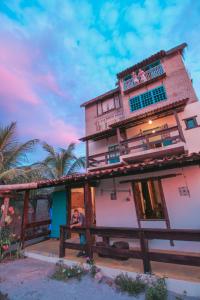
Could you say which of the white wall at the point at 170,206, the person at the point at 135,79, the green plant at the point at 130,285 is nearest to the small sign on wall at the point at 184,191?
the white wall at the point at 170,206

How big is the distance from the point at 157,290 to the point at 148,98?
1071 centimetres

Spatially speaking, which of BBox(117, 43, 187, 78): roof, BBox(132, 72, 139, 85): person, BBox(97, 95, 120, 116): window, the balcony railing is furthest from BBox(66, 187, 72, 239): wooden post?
BBox(117, 43, 187, 78): roof

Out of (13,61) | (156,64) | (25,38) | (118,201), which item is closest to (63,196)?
(118,201)

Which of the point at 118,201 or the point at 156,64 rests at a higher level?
the point at 156,64

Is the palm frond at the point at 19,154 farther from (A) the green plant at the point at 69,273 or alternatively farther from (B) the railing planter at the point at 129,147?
(A) the green plant at the point at 69,273

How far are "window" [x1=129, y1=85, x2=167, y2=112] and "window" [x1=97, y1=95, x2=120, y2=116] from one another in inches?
51.7

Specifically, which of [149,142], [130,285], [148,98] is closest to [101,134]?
[149,142]

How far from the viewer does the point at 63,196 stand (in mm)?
9391

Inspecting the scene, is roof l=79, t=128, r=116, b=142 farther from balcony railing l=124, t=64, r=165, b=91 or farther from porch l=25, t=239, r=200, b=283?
porch l=25, t=239, r=200, b=283

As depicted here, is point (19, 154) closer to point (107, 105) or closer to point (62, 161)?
point (62, 161)

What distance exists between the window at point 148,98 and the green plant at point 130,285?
396 inches

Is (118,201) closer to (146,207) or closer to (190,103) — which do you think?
(146,207)

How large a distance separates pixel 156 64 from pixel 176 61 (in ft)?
4.82

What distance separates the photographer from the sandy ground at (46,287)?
366 cm
